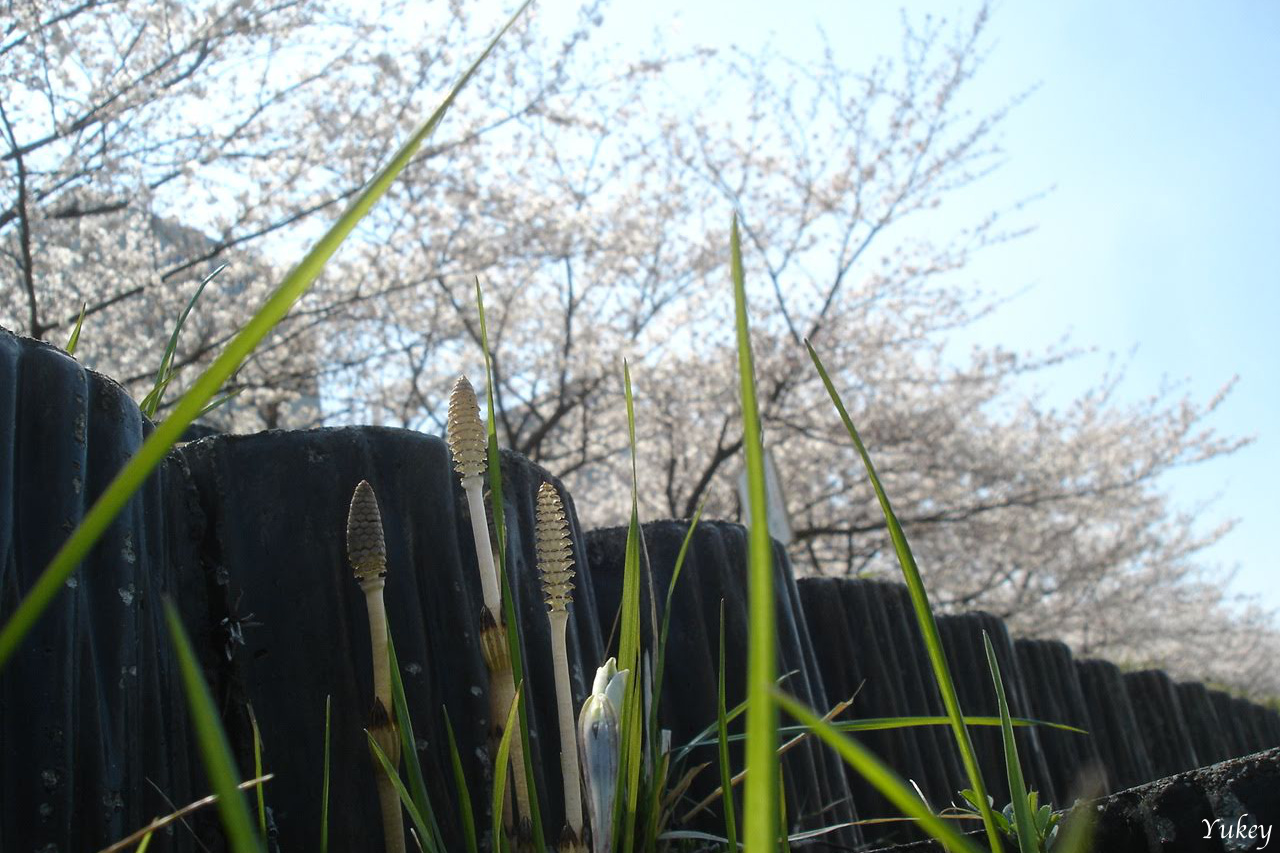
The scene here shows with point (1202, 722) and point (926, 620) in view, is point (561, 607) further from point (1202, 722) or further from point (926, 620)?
point (1202, 722)

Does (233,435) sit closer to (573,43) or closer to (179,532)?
(179,532)

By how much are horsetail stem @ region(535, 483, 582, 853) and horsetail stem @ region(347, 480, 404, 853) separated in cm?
14

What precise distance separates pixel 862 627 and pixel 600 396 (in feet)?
30.6

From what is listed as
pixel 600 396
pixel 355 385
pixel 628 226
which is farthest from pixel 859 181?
pixel 355 385

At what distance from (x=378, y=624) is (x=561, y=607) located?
0.16 metres

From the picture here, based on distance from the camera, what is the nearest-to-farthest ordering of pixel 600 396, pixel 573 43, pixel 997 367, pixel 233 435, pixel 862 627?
pixel 233 435 < pixel 862 627 < pixel 573 43 < pixel 600 396 < pixel 997 367

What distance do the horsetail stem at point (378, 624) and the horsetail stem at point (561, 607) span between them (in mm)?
142

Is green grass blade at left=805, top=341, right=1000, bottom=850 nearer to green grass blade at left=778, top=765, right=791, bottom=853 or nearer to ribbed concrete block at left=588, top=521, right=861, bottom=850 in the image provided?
green grass blade at left=778, top=765, right=791, bottom=853

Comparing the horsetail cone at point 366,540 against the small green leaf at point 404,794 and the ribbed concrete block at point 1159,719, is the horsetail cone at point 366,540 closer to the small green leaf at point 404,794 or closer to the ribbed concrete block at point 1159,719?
the small green leaf at point 404,794

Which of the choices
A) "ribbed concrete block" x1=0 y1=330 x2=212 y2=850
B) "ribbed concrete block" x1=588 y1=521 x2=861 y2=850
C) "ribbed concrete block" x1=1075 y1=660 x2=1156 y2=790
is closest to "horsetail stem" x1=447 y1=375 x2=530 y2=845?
"ribbed concrete block" x1=0 y1=330 x2=212 y2=850

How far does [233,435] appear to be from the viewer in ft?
4.21

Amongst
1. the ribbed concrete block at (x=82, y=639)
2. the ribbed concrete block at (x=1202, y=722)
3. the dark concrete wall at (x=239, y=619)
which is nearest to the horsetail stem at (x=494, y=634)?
the dark concrete wall at (x=239, y=619)

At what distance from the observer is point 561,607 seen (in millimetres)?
943

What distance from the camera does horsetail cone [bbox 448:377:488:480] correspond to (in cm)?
95
